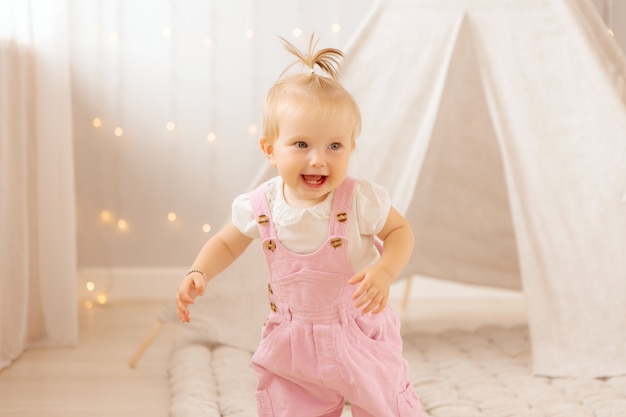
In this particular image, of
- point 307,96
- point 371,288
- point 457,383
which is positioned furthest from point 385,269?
point 457,383

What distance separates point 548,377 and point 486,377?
0.46 ft

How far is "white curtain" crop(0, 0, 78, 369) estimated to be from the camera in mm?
2367

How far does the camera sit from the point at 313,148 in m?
1.37

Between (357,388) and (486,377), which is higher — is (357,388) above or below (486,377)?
above

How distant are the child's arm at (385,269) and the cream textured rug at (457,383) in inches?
22.8

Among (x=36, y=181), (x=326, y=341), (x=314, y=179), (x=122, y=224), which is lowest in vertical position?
(x=122, y=224)

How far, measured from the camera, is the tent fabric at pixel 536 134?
2.04m

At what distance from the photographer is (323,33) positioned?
3.21m

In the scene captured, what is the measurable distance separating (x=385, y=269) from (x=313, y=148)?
21 cm

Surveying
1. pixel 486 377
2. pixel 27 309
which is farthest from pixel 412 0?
pixel 27 309

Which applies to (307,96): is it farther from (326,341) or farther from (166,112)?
(166,112)

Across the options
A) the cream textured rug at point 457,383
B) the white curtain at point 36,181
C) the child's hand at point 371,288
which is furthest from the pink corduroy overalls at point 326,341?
the white curtain at point 36,181

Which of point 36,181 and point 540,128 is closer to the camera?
point 540,128

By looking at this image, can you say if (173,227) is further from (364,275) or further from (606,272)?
(364,275)
